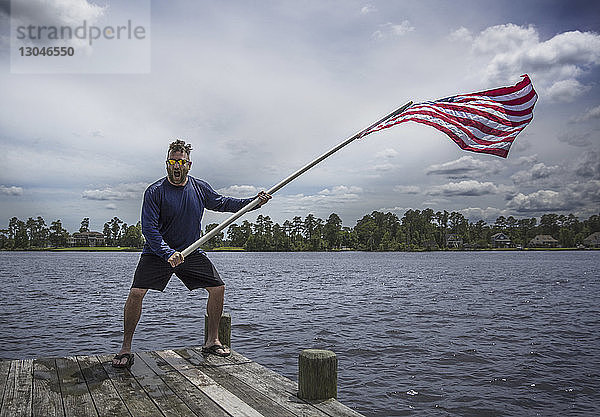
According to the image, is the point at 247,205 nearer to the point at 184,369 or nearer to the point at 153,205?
the point at 153,205

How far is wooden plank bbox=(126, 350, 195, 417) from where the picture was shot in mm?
4324

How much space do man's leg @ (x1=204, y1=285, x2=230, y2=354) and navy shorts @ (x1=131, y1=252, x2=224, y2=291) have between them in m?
0.12

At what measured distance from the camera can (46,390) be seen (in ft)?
16.0

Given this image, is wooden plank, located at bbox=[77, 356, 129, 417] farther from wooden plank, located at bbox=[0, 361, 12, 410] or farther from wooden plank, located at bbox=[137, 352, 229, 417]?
wooden plank, located at bbox=[0, 361, 12, 410]

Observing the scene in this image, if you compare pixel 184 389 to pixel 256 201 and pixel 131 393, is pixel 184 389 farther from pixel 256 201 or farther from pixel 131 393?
pixel 256 201

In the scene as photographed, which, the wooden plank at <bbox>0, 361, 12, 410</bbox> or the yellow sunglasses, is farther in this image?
the yellow sunglasses

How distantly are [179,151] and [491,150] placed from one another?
12.8ft

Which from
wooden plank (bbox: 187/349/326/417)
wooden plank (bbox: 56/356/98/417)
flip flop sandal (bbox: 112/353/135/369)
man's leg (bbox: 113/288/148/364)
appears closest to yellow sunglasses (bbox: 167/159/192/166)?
man's leg (bbox: 113/288/148/364)

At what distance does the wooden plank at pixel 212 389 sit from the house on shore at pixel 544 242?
203 metres

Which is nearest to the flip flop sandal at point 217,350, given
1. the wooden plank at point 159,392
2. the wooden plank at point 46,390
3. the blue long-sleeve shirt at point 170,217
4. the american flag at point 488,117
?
the wooden plank at point 159,392

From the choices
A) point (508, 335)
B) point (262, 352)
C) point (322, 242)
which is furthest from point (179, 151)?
point (322, 242)

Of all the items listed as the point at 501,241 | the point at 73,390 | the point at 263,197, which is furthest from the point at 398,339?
the point at 501,241

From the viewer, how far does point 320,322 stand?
16688 mm

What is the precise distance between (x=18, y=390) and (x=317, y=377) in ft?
9.48
